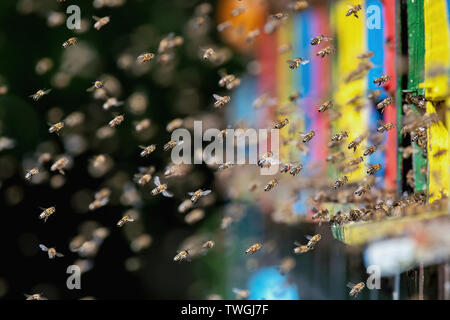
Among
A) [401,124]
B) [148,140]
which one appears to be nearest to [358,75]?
[401,124]

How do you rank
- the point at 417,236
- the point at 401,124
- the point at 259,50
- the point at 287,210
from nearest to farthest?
the point at 417,236 < the point at 401,124 < the point at 287,210 < the point at 259,50

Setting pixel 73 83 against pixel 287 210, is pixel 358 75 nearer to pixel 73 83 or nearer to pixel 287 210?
pixel 287 210

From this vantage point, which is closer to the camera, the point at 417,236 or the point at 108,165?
the point at 417,236

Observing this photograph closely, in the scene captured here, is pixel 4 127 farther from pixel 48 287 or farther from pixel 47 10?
pixel 48 287

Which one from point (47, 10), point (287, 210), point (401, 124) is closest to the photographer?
point (401, 124)

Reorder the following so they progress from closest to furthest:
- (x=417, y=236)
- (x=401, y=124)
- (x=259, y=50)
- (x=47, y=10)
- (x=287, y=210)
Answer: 1. (x=417, y=236)
2. (x=401, y=124)
3. (x=287, y=210)
4. (x=47, y=10)
5. (x=259, y=50)

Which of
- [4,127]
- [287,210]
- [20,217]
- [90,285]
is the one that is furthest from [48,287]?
[287,210]
